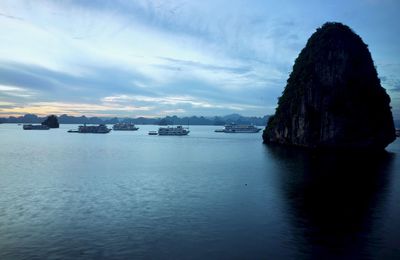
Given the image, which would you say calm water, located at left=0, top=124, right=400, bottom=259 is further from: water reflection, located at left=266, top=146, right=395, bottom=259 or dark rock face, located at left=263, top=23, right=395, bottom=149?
dark rock face, located at left=263, top=23, right=395, bottom=149

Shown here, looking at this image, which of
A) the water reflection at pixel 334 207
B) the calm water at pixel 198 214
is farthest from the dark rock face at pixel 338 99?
the calm water at pixel 198 214

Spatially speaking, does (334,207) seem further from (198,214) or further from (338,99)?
(338,99)

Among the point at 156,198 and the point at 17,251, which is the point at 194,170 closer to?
the point at 156,198

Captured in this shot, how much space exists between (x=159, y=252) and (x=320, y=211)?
16.4 meters

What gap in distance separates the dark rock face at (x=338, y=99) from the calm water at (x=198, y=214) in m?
43.5

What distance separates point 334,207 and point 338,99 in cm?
7268

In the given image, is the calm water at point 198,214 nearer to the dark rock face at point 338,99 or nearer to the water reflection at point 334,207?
the water reflection at point 334,207

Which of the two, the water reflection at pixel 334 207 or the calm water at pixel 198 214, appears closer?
the calm water at pixel 198 214

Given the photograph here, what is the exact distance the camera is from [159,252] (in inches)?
834

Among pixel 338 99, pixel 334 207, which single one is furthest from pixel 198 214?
pixel 338 99

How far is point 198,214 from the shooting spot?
97.5ft

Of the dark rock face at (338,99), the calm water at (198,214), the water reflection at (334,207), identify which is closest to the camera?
the calm water at (198,214)

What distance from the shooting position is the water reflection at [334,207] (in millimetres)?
22469

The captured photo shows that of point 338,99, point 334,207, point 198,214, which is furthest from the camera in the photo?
point 338,99
